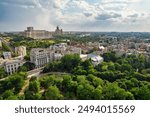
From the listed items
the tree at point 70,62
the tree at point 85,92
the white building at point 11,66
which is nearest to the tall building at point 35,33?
the white building at point 11,66

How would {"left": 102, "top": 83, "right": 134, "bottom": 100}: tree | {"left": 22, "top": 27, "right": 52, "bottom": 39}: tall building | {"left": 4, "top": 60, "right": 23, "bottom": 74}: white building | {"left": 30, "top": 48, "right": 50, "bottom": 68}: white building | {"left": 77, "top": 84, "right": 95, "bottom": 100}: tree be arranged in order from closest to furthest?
{"left": 102, "top": 83, "right": 134, "bottom": 100}: tree → {"left": 77, "top": 84, "right": 95, "bottom": 100}: tree → {"left": 4, "top": 60, "right": 23, "bottom": 74}: white building → {"left": 30, "top": 48, "right": 50, "bottom": 68}: white building → {"left": 22, "top": 27, "right": 52, "bottom": 39}: tall building

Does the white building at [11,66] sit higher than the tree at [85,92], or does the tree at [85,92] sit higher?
the tree at [85,92]

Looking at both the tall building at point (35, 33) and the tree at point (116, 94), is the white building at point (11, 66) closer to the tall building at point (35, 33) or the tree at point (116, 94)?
the tree at point (116, 94)

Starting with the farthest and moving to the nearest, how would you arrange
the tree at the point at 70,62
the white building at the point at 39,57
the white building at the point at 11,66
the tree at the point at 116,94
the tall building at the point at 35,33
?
the tall building at the point at 35,33
the white building at the point at 39,57
the white building at the point at 11,66
the tree at the point at 70,62
the tree at the point at 116,94

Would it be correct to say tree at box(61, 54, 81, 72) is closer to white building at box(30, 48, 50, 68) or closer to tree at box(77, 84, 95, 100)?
white building at box(30, 48, 50, 68)

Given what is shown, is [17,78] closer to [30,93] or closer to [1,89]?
[1,89]

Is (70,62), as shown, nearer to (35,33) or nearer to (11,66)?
(11,66)

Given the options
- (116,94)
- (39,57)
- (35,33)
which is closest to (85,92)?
(116,94)

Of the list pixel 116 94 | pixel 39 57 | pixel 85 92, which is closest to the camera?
pixel 116 94

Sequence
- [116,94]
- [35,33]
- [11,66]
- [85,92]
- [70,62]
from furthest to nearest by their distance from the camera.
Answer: [35,33]
[11,66]
[70,62]
[85,92]
[116,94]

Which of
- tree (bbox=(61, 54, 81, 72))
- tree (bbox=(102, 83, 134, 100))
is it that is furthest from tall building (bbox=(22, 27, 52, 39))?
tree (bbox=(102, 83, 134, 100))
